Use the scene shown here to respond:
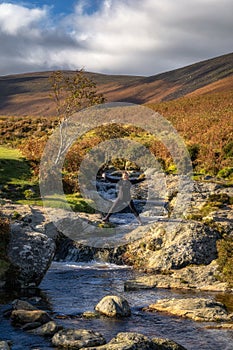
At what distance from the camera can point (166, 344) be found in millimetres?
12234

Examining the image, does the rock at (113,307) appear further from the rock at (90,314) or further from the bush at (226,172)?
the bush at (226,172)

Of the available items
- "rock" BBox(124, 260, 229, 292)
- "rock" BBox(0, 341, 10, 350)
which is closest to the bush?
"rock" BBox(124, 260, 229, 292)

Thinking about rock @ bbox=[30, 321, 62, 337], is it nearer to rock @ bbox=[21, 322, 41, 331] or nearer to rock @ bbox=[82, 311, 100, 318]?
rock @ bbox=[21, 322, 41, 331]

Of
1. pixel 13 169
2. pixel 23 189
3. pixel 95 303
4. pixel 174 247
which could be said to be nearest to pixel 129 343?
pixel 95 303

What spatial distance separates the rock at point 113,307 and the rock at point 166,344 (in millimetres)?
2879

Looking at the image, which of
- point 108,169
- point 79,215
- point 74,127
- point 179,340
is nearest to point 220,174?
point 108,169

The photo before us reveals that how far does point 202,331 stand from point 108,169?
29147 mm

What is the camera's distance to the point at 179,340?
13180mm

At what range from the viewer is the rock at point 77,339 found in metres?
12.4

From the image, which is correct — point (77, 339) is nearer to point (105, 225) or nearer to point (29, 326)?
point (29, 326)

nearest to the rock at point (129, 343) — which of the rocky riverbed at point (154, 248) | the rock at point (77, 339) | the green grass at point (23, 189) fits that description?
the rock at point (77, 339)

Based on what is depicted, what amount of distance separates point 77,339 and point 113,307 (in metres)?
2.82

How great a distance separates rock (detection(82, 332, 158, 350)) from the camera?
11695 millimetres

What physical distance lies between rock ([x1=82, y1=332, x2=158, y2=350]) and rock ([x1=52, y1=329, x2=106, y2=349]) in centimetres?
50
